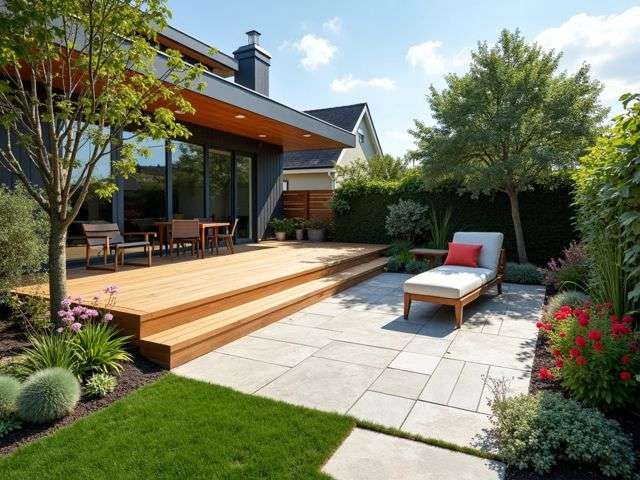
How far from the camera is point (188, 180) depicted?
28.9 ft

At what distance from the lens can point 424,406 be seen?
2871 mm

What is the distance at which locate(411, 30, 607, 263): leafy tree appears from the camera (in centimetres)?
754

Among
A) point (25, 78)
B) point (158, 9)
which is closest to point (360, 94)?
point (25, 78)

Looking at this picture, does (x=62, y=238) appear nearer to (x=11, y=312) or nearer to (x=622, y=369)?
(x=11, y=312)

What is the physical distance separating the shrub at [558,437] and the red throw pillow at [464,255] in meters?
3.74

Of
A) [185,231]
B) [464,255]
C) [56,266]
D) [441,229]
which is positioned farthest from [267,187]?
[56,266]

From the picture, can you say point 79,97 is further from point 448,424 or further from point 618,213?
point 618,213

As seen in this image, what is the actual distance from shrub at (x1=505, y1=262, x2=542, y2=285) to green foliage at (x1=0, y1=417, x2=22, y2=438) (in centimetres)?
750

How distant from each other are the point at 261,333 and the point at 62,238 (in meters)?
2.12

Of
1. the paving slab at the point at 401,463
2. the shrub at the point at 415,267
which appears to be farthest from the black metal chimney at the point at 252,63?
the paving slab at the point at 401,463

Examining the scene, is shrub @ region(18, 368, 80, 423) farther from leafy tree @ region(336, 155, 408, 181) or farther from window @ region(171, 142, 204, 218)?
leafy tree @ region(336, 155, 408, 181)

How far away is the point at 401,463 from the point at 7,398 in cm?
252

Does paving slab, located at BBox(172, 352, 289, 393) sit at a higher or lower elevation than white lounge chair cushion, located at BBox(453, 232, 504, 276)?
lower

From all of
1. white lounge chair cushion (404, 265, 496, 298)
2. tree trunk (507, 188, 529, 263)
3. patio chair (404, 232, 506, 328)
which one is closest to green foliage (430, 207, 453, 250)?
tree trunk (507, 188, 529, 263)
